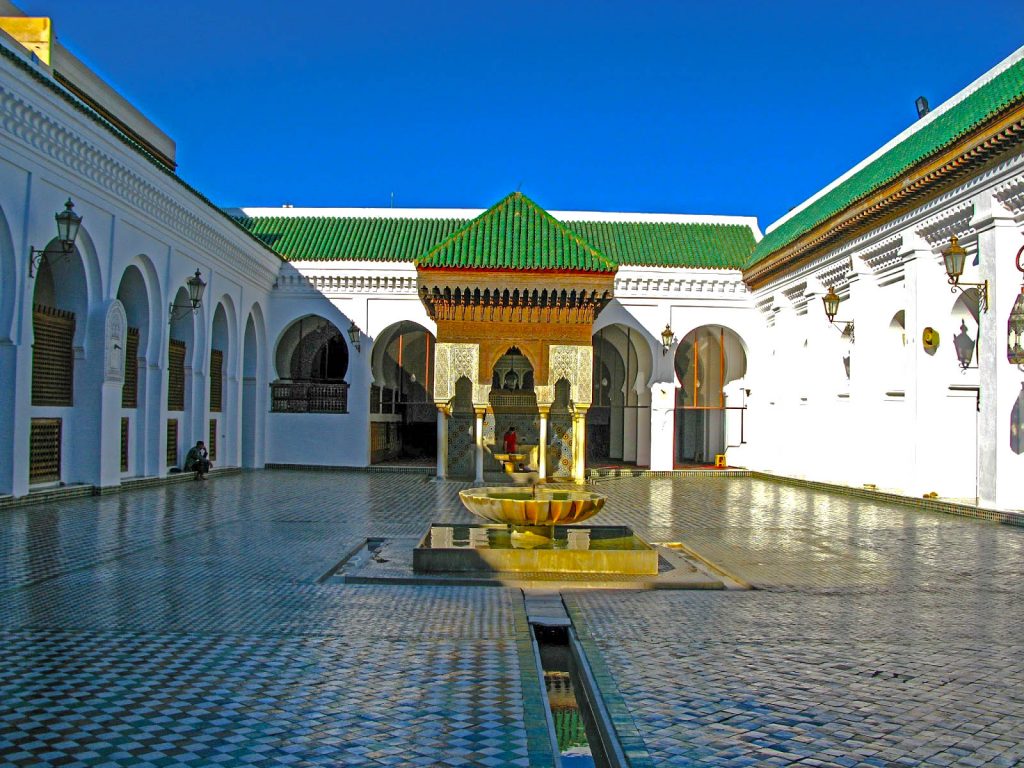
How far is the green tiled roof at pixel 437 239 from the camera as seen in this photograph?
706 inches

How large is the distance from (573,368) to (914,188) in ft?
19.2

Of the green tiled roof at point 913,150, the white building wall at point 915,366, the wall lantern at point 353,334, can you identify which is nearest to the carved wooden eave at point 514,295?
the wall lantern at point 353,334

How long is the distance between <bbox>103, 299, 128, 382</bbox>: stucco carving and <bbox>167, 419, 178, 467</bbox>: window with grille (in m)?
2.37

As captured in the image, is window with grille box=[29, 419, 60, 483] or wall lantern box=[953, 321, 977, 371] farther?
wall lantern box=[953, 321, 977, 371]

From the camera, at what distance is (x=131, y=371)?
12094 millimetres

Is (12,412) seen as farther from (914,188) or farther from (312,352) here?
(914,188)

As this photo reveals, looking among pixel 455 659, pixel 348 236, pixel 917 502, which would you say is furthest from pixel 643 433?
pixel 455 659

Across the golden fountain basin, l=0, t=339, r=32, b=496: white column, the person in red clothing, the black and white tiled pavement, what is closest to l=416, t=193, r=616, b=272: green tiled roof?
the person in red clothing

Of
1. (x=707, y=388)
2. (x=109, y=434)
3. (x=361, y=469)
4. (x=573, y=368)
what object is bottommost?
(x=361, y=469)

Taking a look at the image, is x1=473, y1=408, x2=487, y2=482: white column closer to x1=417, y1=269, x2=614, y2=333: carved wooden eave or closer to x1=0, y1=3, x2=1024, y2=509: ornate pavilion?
x1=0, y1=3, x2=1024, y2=509: ornate pavilion

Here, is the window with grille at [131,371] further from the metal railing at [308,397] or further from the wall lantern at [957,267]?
the wall lantern at [957,267]

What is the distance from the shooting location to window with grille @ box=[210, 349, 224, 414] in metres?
15.4

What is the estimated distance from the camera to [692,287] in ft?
57.9

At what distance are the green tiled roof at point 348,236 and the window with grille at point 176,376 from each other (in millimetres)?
4406
